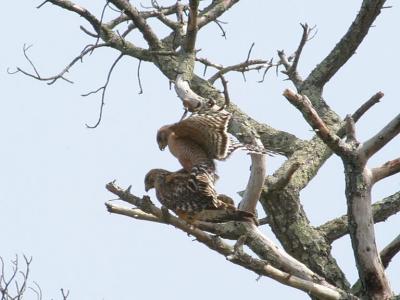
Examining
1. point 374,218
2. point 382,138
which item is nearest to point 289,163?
point 374,218

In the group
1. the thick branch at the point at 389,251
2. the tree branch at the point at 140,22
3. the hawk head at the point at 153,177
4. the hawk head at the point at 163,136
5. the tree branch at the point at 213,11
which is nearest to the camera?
the thick branch at the point at 389,251

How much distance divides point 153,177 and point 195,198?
455 mm

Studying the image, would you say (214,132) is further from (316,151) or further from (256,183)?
(316,151)

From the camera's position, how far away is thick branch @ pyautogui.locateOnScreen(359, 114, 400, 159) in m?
4.98

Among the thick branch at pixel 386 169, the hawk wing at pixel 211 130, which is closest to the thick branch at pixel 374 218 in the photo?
the thick branch at pixel 386 169

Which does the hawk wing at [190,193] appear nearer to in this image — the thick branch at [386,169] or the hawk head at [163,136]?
the hawk head at [163,136]

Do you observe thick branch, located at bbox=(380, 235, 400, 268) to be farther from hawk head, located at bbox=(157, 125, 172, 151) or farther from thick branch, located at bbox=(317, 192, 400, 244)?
hawk head, located at bbox=(157, 125, 172, 151)

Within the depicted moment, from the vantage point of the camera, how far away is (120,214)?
5180 millimetres

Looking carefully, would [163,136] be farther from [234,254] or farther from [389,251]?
[389,251]

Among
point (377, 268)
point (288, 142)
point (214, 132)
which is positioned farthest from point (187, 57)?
point (377, 268)

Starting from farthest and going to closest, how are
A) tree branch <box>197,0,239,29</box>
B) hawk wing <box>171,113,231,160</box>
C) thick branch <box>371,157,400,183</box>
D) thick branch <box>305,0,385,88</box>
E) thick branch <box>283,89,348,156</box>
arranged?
tree branch <box>197,0,239,29</box> < thick branch <box>305,0,385,88</box> < hawk wing <box>171,113,231,160</box> < thick branch <box>371,157,400,183</box> < thick branch <box>283,89,348,156</box>

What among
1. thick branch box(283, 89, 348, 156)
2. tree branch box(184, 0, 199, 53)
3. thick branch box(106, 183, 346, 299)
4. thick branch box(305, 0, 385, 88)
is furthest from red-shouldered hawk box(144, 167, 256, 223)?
thick branch box(305, 0, 385, 88)

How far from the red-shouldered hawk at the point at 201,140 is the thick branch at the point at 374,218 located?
0.99 m

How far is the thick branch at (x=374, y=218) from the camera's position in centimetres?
612
